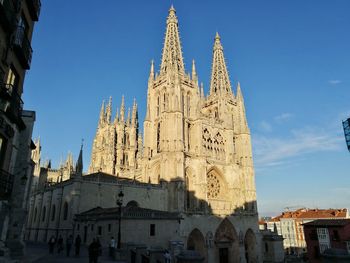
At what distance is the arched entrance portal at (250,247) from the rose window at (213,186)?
26.2ft

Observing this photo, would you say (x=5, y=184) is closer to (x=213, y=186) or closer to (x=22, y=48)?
(x=22, y=48)

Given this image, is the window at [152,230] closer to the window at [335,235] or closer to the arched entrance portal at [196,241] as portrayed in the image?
the arched entrance portal at [196,241]

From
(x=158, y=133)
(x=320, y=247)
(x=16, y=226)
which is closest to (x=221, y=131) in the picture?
(x=158, y=133)

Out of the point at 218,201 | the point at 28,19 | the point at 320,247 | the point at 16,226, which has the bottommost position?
the point at 320,247

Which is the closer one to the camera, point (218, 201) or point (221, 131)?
point (218, 201)

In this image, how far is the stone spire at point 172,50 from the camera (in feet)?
142

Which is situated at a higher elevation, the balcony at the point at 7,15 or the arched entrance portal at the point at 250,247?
the balcony at the point at 7,15

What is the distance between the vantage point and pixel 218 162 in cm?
4362

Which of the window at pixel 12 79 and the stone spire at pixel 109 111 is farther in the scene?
the stone spire at pixel 109 111

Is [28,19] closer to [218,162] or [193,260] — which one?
[193,260]

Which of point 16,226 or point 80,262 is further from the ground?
point 16,226

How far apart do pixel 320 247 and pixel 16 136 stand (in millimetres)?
44232

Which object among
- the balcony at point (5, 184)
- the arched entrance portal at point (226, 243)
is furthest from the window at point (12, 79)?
the arched entrance portal at point (226, 243)

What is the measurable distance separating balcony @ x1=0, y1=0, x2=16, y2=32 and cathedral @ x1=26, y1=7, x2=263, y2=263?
20.0m
